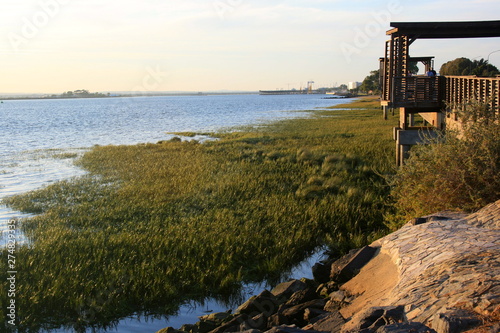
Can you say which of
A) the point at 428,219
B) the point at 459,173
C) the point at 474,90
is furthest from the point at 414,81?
the point at 428,219

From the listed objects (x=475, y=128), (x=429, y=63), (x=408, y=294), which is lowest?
(x=408, y=294)

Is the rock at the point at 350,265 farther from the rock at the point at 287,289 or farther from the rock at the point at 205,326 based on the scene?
the rock at the point at 205,326

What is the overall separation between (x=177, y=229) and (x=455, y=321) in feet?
26.7

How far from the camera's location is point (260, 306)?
8.20 metres

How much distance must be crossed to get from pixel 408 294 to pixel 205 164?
16.7 m

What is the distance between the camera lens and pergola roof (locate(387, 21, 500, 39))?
1892cm

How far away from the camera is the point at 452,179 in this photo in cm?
1080

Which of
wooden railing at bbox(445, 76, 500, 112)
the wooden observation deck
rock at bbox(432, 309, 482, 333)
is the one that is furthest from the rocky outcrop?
the wooden observation deck

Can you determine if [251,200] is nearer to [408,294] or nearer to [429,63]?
[408,294]

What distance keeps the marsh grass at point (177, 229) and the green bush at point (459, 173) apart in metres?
1.49

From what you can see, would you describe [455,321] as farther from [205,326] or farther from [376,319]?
[205,326]

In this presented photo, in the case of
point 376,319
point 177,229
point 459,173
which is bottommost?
point 177,229

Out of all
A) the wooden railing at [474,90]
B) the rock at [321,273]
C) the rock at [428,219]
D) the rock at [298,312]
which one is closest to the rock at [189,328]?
the rock at [298,312]

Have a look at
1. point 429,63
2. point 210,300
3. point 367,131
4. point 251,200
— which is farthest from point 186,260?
point 367,131
